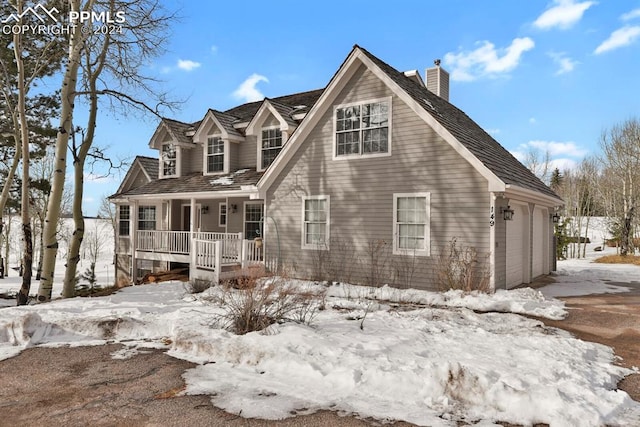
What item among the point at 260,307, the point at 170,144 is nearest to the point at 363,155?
the point at 260,307

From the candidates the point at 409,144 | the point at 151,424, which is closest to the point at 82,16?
the point at 409,144

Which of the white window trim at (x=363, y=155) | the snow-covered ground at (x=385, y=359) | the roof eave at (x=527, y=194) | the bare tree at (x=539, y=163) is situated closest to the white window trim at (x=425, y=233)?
the white window trim at (x=363, y=155)

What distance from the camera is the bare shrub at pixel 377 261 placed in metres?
11.4

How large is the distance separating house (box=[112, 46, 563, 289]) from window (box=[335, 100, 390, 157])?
0.10ft

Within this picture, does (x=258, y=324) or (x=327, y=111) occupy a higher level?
(x=327, y=111)

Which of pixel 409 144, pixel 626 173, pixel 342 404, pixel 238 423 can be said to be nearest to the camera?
pixel 238 423

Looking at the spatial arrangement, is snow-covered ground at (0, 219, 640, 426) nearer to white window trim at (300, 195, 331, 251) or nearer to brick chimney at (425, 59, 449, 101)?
white window trim at (300, 195, 331, 251)

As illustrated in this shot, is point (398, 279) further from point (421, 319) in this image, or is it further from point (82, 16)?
point (82, 16)

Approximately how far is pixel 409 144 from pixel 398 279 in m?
3.74

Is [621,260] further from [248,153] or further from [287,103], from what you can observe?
[248,153]

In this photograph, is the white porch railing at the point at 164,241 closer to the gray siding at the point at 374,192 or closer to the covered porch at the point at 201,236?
the covered porch at the point at 201,236

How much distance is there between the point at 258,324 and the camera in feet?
20.3

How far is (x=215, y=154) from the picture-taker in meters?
17.0

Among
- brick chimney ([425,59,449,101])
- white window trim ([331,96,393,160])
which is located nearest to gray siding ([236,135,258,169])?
white window trim ([331,96,393,160])
